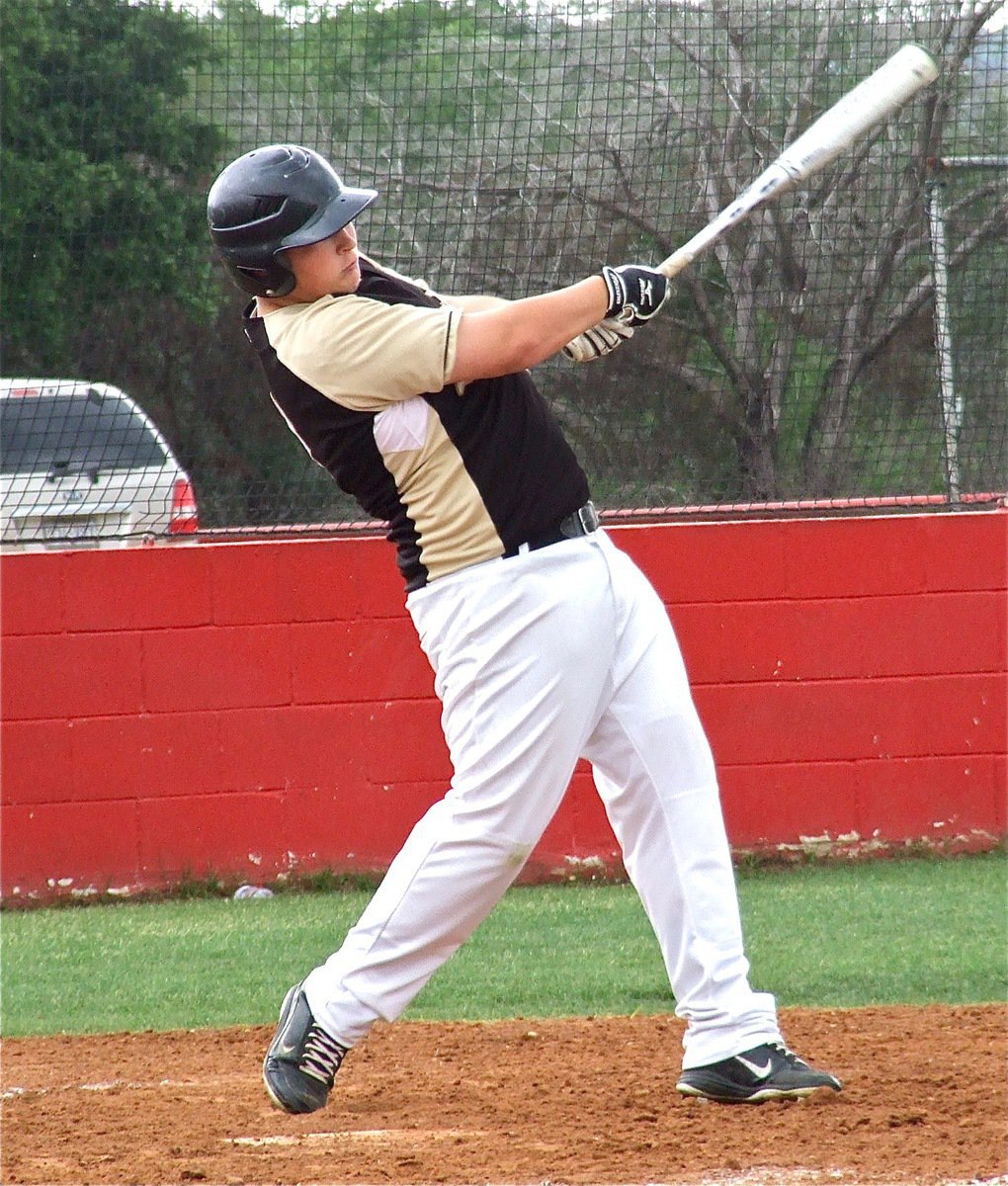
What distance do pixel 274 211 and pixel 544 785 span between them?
4.37ft

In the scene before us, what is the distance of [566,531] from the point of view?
132 inches

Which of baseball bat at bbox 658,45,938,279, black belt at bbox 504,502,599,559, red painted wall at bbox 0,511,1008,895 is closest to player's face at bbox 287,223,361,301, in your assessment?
black belt at bbox 504,502,599,559

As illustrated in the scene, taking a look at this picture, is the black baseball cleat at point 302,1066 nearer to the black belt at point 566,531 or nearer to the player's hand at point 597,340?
the black belt at point 566,531

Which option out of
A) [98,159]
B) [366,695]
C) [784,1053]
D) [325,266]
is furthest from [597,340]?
[98,159]

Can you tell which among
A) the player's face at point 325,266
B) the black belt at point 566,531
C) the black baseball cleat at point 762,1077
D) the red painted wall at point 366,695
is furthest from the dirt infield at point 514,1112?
the red painted wall at point 366,695

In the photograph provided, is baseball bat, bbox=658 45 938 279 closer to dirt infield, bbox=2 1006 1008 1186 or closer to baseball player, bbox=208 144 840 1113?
baseball player, bbox=208 144 840 1113

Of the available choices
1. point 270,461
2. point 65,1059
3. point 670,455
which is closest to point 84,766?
point 270,461

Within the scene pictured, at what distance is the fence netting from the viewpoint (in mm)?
6211

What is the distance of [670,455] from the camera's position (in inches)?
250

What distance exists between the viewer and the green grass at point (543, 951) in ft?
14.9

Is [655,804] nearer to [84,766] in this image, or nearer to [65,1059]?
[65,1059]

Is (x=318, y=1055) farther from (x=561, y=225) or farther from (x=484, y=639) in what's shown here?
(x=561, y=225)

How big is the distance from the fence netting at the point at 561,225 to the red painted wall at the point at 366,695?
23 centimetres

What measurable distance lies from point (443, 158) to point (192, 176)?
1050mm
